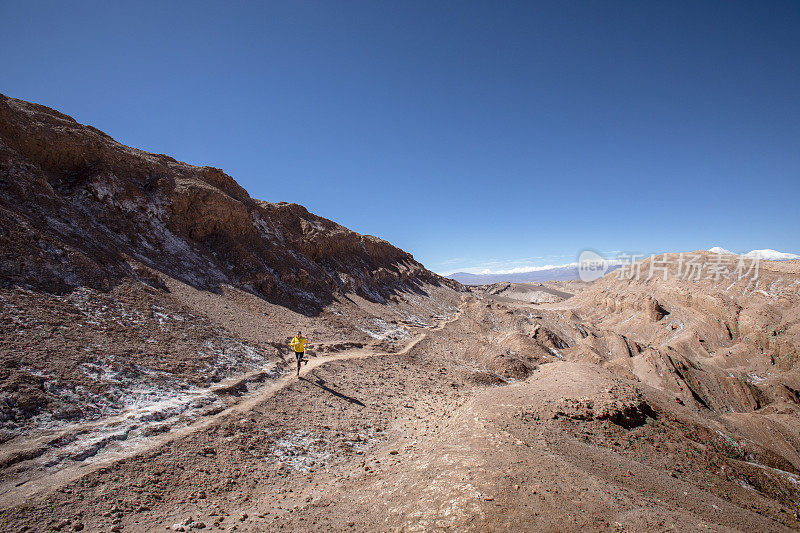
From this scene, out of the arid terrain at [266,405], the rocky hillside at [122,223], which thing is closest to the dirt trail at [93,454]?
the arid terrain at [266,405]

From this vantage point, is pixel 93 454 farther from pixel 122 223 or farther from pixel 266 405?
pixel 122 223

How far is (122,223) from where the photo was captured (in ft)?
61.5

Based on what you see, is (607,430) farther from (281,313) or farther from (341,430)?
(281,313)

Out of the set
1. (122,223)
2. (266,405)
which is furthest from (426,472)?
(122,223)

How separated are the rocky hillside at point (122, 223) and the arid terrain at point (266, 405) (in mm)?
127

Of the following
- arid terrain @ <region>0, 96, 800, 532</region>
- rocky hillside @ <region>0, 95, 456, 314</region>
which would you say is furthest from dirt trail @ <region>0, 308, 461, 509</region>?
rocky hillside @ <region>0, 95, 456, 314</region>

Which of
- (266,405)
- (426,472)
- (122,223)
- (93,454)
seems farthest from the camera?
(122,223)

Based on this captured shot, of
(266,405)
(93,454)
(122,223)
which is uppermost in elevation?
(122,223)

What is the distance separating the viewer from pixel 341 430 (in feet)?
34.3

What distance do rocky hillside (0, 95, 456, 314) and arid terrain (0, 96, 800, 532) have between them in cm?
13

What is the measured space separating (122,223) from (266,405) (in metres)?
15.9

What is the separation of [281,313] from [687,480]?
20.4 meters

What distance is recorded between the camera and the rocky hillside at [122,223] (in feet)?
40.7

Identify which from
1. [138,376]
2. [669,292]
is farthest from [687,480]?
[669,292]
